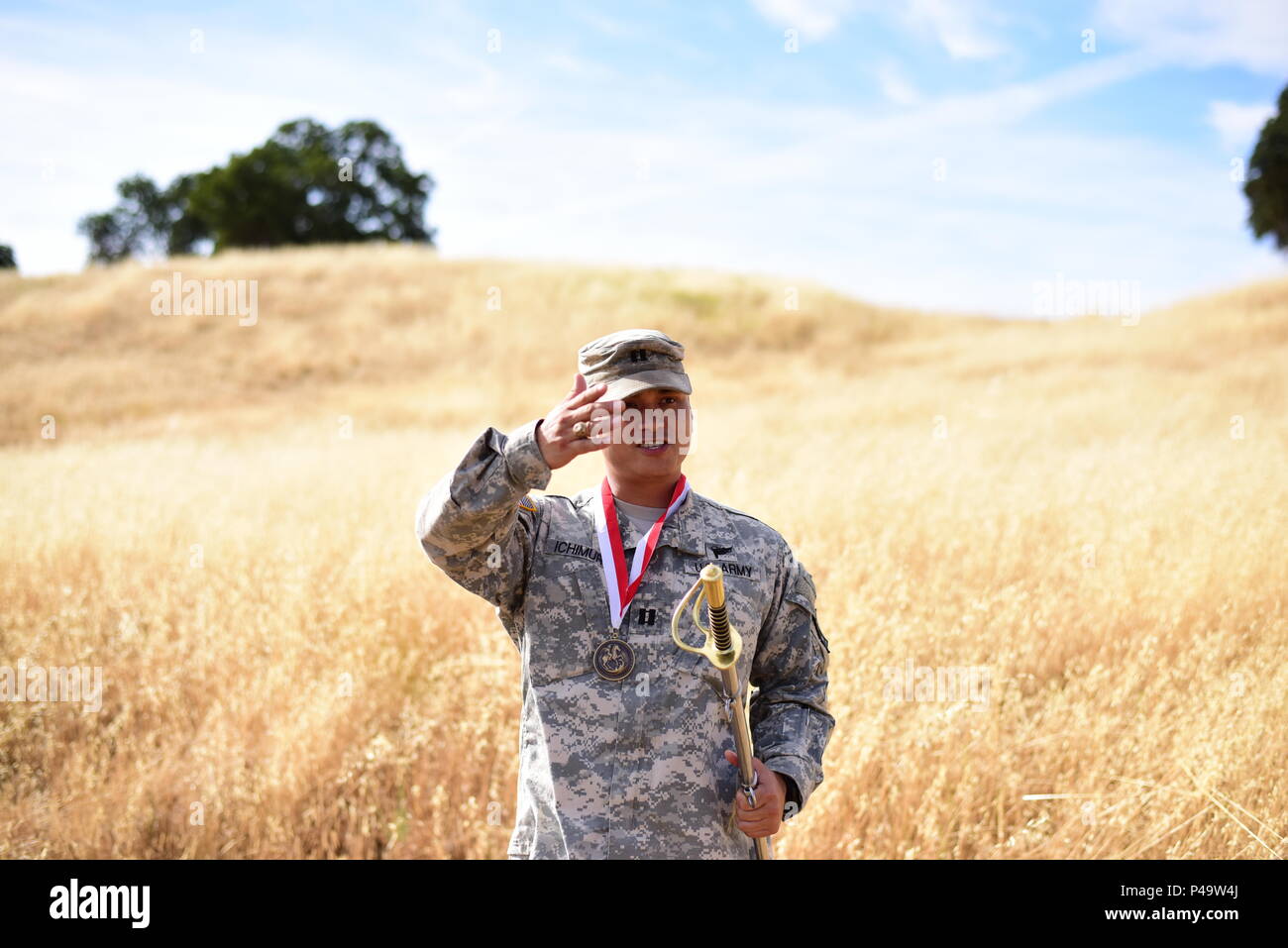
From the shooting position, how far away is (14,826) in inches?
149

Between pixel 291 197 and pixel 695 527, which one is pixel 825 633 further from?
pixel 291 197

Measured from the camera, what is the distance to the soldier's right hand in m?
1.90

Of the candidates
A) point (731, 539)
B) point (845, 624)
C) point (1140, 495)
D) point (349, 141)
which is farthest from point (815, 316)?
point (349, 141)

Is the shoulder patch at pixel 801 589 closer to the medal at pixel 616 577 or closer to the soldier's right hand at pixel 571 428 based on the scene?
the medal at pixel 616 577

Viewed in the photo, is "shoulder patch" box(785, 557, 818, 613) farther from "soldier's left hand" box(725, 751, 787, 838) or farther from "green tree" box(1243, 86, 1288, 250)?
"green tree" box(1243, 86, 1288, 250)

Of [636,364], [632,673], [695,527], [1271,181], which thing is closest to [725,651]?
[632,673]

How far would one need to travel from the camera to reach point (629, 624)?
7.11ft

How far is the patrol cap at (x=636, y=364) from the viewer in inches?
83.7

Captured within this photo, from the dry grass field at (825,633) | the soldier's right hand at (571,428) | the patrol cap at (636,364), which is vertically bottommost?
the dry grass field at (825,633)

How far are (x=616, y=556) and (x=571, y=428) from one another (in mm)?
427

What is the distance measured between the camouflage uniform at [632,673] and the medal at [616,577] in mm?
23

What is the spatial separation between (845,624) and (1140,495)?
3.36m

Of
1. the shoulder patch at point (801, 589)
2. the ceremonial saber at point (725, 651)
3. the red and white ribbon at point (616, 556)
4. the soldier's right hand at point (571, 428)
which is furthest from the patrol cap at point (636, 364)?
the shoulder patch at point (801, 589)
